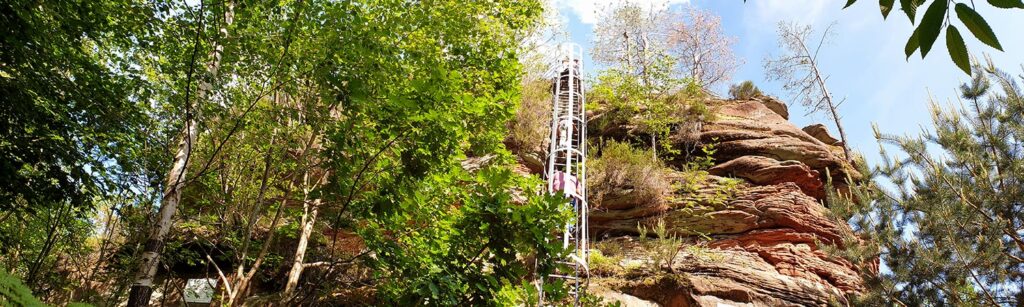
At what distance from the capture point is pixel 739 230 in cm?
1049

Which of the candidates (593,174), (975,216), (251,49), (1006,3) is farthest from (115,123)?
(975,216)

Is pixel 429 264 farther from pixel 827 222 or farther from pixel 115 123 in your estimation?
pixel 827 222

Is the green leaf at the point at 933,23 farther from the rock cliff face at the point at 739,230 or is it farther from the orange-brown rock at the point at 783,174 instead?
the orange-brown rock at the point at 783,174

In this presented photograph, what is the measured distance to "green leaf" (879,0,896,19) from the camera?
3.54ft

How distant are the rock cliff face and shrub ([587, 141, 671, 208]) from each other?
16cm

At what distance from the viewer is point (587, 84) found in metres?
15.3

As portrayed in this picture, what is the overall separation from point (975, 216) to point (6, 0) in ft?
31.0

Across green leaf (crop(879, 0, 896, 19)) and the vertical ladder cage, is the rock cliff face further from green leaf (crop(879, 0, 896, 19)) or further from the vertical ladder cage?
green leaf (crop(879, 0, 896, 19))

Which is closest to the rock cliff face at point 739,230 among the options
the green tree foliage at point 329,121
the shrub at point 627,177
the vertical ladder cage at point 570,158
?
the shrub at point 627,177

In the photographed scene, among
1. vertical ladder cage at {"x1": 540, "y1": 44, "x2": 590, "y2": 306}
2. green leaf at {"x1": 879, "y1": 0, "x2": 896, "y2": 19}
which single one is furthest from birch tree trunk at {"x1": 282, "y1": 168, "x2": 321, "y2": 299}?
green leaf at {"x1": 879, "y1": 0, "x2": 896, "y2": 19}

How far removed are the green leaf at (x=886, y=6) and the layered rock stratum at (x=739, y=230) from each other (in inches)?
299

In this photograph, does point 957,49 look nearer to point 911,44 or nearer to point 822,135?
point 911,44

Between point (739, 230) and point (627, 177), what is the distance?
229 cm

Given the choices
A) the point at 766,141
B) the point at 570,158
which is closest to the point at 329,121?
the point at 570,158
